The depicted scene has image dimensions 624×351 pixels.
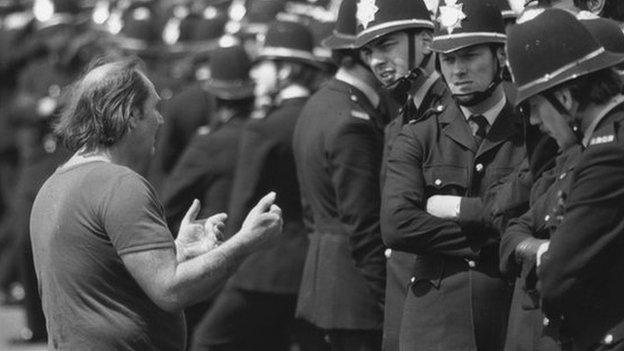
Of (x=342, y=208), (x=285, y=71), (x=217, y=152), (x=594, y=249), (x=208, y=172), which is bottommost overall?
(x=208, y=172)

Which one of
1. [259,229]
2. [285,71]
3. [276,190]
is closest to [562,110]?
[259,229]

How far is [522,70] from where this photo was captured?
19.9 ft

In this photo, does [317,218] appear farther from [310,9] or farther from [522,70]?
[310,9]

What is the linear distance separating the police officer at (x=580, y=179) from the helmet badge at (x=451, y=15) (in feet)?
4.16

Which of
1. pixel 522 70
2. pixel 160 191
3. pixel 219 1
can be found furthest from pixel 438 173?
pixel 219 1

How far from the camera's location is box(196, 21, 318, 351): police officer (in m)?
9.84

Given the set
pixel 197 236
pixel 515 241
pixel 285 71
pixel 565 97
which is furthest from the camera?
pixel 285 71

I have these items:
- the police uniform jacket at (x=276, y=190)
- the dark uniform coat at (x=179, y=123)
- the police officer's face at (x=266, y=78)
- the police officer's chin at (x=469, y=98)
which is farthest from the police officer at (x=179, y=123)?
the police officer's chin at (x=469, y=98)

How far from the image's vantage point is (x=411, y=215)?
7.29 m

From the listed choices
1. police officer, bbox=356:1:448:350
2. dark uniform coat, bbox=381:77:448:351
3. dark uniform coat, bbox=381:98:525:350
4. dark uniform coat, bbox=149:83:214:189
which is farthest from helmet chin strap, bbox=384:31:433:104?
dark uniform coat, bbox=149:83:214:189

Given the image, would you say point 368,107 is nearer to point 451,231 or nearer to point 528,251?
point 451,231

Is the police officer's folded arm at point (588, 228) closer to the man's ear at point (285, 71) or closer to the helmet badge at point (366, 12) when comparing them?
the helmet badge at point (366, 12)

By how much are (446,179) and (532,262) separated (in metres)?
1.13

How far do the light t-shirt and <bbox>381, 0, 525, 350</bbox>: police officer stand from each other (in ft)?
4.35
